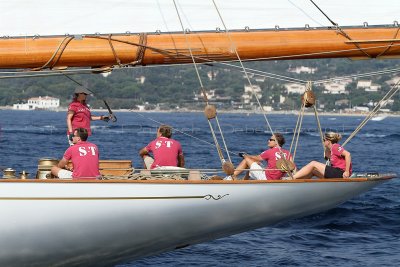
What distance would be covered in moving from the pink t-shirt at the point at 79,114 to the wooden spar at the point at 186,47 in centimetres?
72

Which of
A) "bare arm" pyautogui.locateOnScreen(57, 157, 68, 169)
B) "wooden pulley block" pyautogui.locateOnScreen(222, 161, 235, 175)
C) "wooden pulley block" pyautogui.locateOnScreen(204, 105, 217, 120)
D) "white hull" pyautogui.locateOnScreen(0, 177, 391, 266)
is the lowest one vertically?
"white hull" pyautogui.locateOnScreen(0, 177, 391, 266)

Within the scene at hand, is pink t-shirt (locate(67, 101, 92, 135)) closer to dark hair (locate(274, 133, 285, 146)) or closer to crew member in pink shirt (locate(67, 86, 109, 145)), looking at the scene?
crew member in pink shirt (locate(67, 86, 109, 145))

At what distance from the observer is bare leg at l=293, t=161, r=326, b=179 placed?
12570mm

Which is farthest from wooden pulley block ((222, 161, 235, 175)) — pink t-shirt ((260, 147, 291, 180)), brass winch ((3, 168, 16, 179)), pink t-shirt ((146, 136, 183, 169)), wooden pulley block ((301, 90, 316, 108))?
brass winch ((3, 168, 16, 179))

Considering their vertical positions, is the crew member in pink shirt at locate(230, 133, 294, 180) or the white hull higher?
the crew member in pink shirt at locate(230, 133, 294, 180)

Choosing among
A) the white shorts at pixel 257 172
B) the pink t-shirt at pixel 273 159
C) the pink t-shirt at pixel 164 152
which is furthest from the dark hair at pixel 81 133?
the pink t-shirt at pixel 273 159

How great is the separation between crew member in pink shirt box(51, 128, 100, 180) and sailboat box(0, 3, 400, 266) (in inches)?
20.9

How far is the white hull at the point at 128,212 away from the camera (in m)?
11.5

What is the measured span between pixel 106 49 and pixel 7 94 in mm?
91828

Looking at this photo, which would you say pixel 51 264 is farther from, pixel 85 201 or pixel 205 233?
pixel 205 233

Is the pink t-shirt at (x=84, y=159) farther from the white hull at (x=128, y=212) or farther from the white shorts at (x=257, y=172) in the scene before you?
the white shorts at (x=257, y=172)

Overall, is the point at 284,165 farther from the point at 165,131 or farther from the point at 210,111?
the point at 165,131

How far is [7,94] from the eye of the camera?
4033 inches

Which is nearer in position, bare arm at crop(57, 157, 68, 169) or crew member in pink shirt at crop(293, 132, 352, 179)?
bare arm at crop(57, 157, 68, 169)
